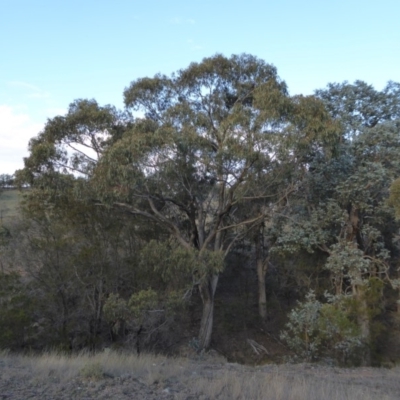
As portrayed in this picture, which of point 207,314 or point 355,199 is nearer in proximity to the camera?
point 355,199

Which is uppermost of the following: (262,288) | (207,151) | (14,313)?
(207,151)

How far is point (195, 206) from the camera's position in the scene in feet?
64.4

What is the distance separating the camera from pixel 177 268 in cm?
1673

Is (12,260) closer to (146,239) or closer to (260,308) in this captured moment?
(146,239)

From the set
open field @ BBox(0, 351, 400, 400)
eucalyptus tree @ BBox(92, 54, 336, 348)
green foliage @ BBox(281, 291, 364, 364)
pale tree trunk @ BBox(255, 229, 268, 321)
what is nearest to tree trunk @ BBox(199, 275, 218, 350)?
eucalyptus tree @ BBox(92, 54, 336, 348)

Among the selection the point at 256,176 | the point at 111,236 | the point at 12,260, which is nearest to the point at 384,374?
the point at 256,176

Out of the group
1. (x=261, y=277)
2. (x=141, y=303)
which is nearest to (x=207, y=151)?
(x=141, y=303)

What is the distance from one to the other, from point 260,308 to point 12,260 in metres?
10.9

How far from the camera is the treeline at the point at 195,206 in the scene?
53.8 feet

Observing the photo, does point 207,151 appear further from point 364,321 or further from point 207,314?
point 364,321

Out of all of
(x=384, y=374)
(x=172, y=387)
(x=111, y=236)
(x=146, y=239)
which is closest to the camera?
(x=172, y=387)

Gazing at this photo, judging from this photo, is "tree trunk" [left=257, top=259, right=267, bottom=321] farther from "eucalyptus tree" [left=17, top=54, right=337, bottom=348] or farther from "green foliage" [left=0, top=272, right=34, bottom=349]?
"green foliage" [left=0, top=272, right=34, bottom=349]

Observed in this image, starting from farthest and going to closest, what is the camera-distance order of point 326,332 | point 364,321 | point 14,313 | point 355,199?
point 355,199 → point 364,321 → point 326,332 → point 14,313

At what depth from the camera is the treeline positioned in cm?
1641
